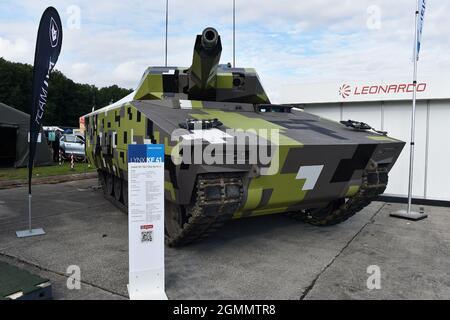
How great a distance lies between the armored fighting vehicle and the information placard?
58cm

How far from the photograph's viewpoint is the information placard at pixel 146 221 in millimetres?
4066

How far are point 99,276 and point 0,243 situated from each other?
2410mm

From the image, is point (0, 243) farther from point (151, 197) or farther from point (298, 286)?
point (298, 286)

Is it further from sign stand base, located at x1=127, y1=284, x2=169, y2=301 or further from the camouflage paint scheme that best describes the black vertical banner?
sign stand base, located at x1=127, y1=284, x2=169, y2=301

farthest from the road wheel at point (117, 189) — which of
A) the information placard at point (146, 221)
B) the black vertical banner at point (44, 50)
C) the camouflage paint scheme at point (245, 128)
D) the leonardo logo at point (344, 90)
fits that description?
the leonardo logo at point (344, 90)

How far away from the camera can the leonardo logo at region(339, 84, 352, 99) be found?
11.1m

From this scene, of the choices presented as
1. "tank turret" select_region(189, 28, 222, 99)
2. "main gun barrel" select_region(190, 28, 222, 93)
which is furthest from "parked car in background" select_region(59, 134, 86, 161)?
"main gun barrel" select_region(190, 28, 222, 93)

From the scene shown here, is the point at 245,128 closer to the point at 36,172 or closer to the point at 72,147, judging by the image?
the point at 36,172

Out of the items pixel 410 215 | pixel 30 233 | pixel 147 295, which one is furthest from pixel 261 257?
pixel 410 215

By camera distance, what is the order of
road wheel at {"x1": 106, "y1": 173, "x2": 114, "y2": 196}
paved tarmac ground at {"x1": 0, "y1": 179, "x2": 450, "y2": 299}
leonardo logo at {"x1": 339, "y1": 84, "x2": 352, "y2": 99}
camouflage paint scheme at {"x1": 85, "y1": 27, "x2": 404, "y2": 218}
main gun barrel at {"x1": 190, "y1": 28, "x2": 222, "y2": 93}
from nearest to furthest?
paved tarmac ground at {"x1": 0, "y1": 179, "x2": 450, "y2": 299} < camouflage paint scheme at {"x1": 85, "y1": 27, "x2": 404, "y2": 218} < main gun barrel at {"x1": 190, "y1": 28, "x2": 222, "y2": 93} < road wheel at {"x1": 106, "y1": 173, "x2": 114, "y2": 196} < leonardo logo at {"x1": 339, "y1": 84, "x2": 352, "y2": 99}

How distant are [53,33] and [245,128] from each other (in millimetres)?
3429

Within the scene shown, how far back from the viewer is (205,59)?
20.4ft

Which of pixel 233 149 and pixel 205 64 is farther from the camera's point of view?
pixel 205 64

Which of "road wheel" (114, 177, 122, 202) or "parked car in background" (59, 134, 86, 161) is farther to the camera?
"parked car in background" (59, 134, 86, 161)
